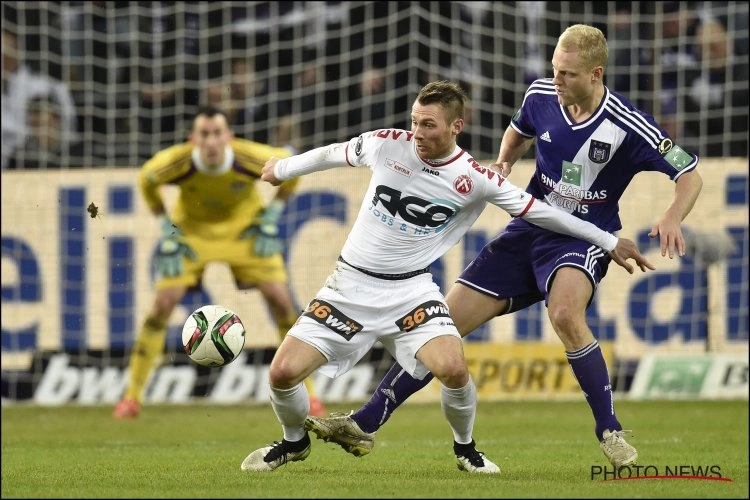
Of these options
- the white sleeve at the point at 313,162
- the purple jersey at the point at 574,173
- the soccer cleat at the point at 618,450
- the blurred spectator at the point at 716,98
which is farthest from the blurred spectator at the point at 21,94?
the soccer cleat at the point at 618,450

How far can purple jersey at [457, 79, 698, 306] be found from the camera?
6.68 m

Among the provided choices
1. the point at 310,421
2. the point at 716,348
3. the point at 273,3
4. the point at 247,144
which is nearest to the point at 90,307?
the point at 247,144

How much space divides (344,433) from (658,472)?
63.2 inches

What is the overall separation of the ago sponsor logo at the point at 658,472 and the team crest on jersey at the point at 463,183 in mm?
1496

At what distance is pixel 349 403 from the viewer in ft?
41.4

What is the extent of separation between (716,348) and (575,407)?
5.70ft

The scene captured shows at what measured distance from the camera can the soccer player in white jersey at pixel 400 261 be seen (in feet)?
21.0

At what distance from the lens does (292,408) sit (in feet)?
21.3

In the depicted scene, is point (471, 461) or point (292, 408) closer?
point (292, 408)

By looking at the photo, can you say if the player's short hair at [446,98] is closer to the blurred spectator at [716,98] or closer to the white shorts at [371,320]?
the white shorts at [371,320]

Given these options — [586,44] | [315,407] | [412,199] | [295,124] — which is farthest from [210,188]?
[586,44]

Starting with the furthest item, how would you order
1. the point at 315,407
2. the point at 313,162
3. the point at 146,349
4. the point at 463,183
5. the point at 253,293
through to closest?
the point at 253,293 < the point at 146,349 < the point at 315,407 < the point at 313,162 < the point at 463,183

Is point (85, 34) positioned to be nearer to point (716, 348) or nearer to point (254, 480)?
point (716, 348)

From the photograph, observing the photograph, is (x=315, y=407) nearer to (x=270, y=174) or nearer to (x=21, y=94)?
(x=270, y=174)
